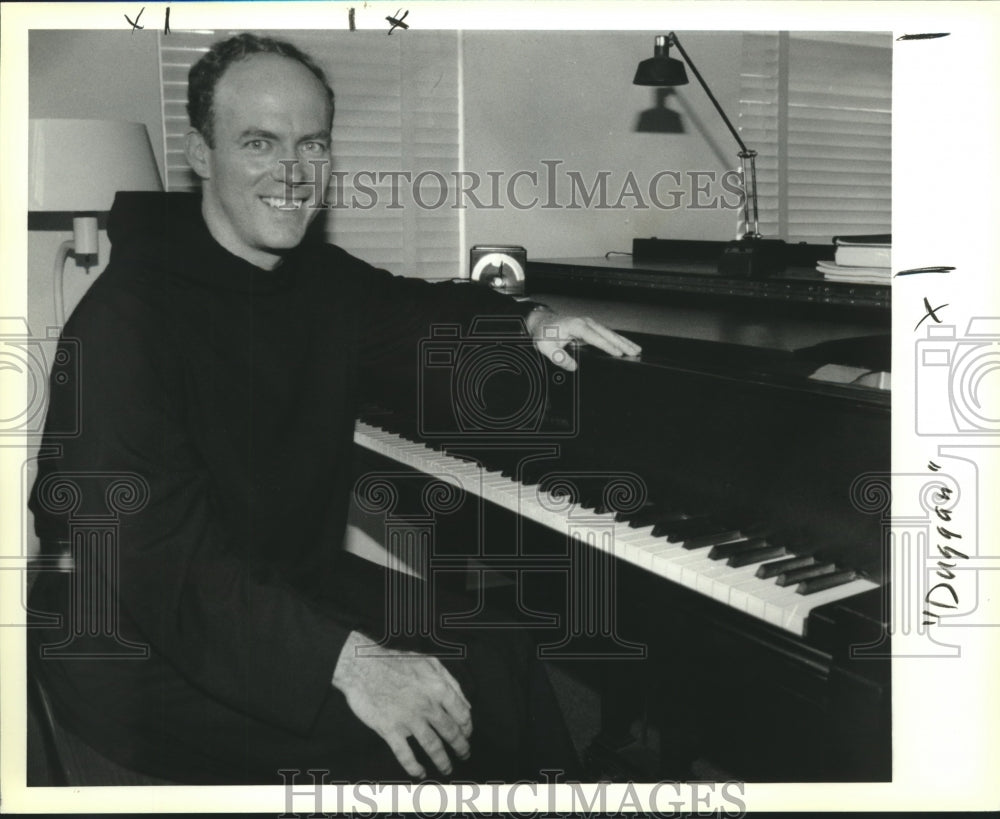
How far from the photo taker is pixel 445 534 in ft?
5.91

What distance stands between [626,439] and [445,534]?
1.62 ft

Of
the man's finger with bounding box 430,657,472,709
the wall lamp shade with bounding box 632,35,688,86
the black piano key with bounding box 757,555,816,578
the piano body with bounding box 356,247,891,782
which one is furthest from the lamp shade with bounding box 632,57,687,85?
the man's finger with bounding box 430,657,472,709

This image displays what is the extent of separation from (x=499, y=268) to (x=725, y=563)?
3.74 ft

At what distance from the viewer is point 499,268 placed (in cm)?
218

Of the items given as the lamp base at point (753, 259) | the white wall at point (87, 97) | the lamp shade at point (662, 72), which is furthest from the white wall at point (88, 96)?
the lamp base at point (753, 259)

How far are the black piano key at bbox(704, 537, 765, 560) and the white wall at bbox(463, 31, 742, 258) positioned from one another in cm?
136

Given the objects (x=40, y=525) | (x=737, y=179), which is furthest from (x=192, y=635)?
(x=737, y=179)

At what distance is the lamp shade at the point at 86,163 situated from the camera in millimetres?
1771

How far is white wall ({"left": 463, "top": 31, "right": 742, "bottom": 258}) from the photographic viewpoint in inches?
97.0

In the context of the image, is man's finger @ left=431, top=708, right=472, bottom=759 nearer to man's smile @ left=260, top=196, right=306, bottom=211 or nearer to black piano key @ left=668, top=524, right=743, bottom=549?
black piano key @ left=668, top=524, right=743, bottom=549

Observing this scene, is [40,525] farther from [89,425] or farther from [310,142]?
[310,142]

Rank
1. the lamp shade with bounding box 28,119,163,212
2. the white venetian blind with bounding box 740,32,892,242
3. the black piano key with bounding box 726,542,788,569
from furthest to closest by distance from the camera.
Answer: the white venetian blind with bounding box 740,32,892,242, the lamp shade with bounding box 28,119,163,212, the black piano key with bounding box 726,542,788,569

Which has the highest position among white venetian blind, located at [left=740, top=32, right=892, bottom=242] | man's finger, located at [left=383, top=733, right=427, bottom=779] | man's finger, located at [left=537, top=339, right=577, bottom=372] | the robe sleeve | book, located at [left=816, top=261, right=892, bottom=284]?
white venetian blind, located at [left=740, top=32, right=892, bottom=242]

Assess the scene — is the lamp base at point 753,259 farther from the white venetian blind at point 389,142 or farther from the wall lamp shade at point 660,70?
the white venetian blind at point 389,142
